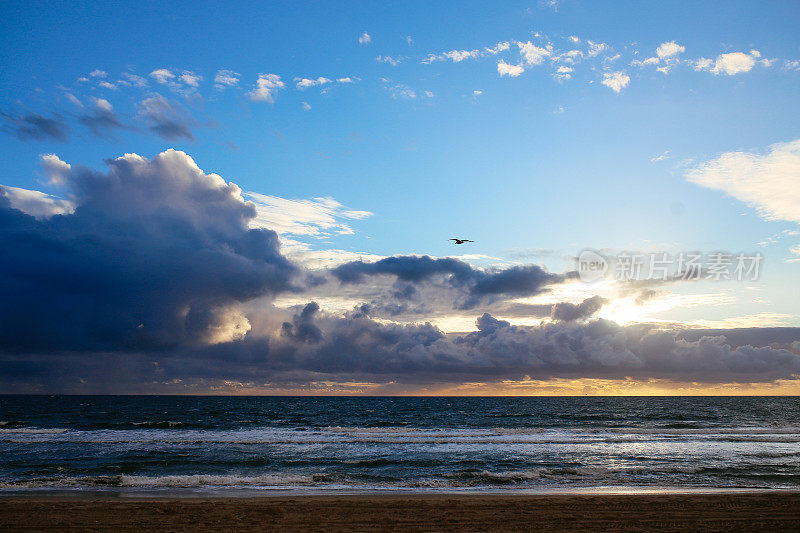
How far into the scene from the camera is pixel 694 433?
46312 mm

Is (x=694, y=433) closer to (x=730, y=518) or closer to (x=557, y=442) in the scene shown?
(x=557, y=442)

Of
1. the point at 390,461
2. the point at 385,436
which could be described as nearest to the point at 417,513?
the point at 390,461

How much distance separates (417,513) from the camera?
1500 cm

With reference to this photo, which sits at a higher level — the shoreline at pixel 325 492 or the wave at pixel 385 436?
the shoreline at pixel 325 492

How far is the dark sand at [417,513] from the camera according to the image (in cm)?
1362

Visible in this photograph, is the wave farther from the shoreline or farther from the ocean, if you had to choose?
the shoreline

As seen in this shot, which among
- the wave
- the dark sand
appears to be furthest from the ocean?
the dark sand

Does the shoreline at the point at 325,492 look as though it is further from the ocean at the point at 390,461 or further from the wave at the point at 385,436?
the wave at the point at 385,436

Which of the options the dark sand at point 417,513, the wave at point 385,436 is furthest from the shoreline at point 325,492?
the wave at point 385,436

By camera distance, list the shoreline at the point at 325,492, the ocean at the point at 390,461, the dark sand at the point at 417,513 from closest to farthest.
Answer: the dark sand at the point at 417,513 → the shoreline at the point at 325,492 → the ocean at the point at 390,461

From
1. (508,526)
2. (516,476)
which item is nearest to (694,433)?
(516,476)

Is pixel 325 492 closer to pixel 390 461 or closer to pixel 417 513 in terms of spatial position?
pixel 417 513

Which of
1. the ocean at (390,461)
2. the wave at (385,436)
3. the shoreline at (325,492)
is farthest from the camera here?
the wave at (385,436)

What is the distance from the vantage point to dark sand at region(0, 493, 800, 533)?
13625 millimetres
